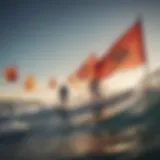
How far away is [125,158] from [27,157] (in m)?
0.40

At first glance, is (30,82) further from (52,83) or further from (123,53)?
(123,53)

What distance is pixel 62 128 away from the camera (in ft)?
4.82

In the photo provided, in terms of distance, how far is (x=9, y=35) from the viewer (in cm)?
150

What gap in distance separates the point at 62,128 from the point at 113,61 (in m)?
0.36

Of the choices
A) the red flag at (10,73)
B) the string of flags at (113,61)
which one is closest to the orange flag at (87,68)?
the string of flags at (113,61)

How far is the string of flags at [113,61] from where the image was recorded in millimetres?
1489

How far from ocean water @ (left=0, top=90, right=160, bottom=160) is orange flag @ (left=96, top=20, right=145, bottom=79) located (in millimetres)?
126

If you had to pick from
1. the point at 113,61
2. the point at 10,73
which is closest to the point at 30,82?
the point at 10,73

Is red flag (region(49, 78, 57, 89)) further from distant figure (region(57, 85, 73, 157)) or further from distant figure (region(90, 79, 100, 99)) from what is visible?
distant figure (region(90, 79, 100, 99))

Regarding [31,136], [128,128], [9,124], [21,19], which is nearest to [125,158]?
[128,128]

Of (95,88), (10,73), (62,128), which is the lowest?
(62,128)

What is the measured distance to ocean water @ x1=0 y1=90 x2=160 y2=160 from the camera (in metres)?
1.45

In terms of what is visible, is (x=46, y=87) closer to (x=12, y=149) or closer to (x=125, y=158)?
(x=12, y=149)

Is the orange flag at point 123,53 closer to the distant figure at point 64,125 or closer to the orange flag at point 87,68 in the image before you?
the orange flag at point 87,68
